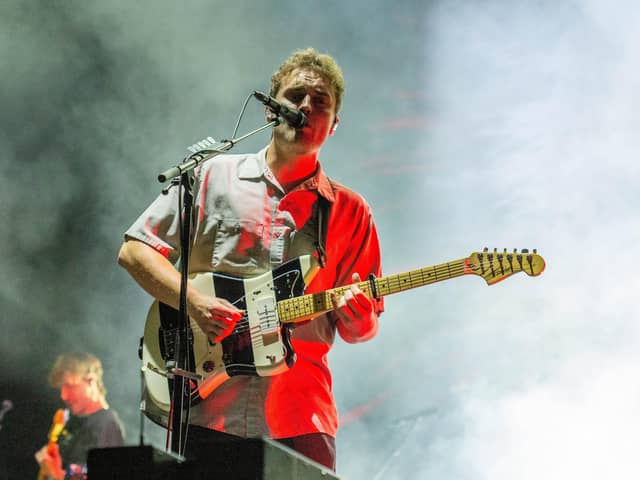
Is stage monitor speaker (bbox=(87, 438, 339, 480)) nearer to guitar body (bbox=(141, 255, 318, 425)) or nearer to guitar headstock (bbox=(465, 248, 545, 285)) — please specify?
guitar body (bbox=(141, 255, 318, 425))

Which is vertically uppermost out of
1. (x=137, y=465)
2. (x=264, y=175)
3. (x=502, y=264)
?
(x=264, y=175)

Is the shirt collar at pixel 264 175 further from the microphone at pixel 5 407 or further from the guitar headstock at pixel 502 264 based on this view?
the microphone at pixel 5 407

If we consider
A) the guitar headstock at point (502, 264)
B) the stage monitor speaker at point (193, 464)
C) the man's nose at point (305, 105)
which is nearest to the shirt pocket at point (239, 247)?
the man's nose at point (305, 105)

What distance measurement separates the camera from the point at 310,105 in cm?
375

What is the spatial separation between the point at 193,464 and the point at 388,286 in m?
1.54

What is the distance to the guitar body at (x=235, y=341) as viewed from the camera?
3.39m

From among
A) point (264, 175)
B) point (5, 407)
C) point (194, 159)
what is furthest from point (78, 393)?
point (194, 159)

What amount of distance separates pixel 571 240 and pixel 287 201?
1.47m

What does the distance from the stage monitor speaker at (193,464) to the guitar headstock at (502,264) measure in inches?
Answer: 63.1

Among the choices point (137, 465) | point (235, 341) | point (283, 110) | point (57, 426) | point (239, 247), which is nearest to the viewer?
point (137, 465)

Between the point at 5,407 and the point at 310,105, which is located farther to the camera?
the point at 5,407

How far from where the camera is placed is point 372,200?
4355 millimetres

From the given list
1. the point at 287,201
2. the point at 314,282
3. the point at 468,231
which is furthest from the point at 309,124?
the point at 468,231

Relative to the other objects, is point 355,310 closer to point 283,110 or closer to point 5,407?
point 283,110
